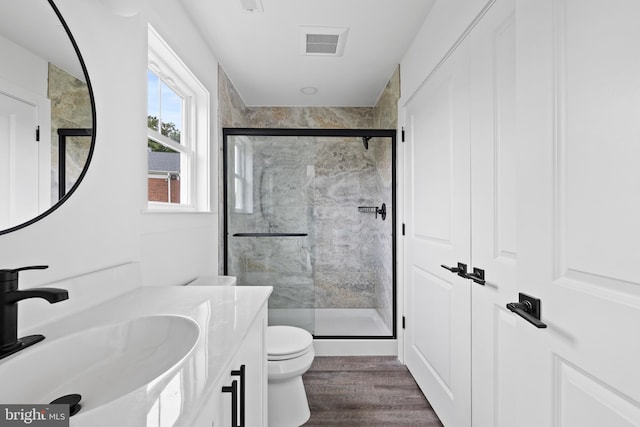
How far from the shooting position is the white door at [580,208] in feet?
2.01

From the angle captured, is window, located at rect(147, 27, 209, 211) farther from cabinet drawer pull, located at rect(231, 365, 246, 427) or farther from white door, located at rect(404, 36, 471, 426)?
white door, located at rect(404, 36, 471, 426)

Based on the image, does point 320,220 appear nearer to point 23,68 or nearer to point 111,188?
point 111,188

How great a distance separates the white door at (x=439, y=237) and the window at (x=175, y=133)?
1477 mm

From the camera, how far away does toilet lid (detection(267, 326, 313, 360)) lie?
1758mm

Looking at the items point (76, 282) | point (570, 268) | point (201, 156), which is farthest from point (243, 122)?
point (570, 268)

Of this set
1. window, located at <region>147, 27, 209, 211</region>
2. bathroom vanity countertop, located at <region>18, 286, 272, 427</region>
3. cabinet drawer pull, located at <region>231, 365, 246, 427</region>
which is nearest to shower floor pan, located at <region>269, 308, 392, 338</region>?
window, located at <region>147, 27, 209, 211</region>

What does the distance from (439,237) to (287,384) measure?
119cm

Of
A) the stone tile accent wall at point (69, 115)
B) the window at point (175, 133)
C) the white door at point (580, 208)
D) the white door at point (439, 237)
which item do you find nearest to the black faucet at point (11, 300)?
the stone tile accent wall at point (69, 115)

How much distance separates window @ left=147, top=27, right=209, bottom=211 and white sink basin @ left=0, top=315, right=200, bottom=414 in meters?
0.94

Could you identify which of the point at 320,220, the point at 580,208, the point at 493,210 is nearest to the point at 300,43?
the point at 320,220

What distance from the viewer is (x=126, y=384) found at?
729mm

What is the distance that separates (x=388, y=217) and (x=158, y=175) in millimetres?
1760

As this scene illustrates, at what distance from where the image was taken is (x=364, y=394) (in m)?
2.05

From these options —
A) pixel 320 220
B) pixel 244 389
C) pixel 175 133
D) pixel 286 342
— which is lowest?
pixel 286 342
